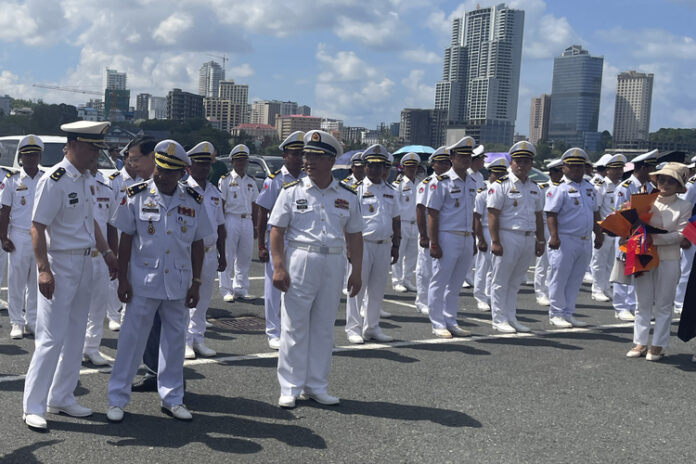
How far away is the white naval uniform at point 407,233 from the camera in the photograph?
44.1 ft

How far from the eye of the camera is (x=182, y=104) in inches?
7146

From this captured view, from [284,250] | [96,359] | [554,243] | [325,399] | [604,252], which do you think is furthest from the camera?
[604,252]

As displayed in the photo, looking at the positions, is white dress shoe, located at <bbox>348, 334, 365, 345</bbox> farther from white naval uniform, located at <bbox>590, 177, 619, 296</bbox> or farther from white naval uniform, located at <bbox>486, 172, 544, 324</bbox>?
white naval uniform, located at <bbox>590, 177, 619, 296</bbox>

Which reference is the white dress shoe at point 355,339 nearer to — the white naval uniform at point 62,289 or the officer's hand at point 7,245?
the white naval uniform at point 62,289

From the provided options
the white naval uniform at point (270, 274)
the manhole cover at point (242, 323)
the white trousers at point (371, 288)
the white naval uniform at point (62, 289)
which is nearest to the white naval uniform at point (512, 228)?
the white trousers at point (371, 288)

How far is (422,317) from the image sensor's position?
10.5 meters

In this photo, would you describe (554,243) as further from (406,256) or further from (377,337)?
(406,256)

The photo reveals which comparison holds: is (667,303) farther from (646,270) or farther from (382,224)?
(382,224)

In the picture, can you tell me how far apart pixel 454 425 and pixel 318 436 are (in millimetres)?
1070

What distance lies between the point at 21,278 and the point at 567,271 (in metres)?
6.73

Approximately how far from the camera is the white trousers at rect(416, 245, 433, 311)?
1104cm

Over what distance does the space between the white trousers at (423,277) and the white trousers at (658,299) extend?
10.9 feet

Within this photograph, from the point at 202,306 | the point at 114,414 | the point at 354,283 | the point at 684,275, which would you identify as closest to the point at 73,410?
the point at 114,414

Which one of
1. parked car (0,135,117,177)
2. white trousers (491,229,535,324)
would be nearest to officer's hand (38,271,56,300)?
white trousers (491,229,535,324)
